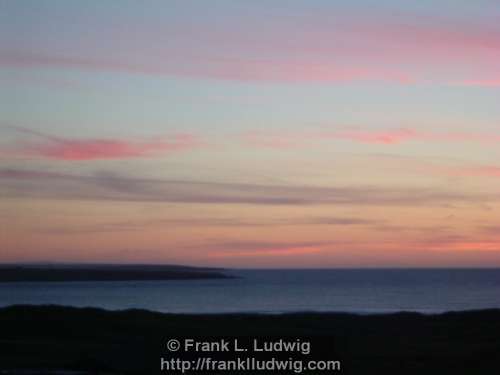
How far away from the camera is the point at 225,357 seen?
915 inches

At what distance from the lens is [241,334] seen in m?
35.6

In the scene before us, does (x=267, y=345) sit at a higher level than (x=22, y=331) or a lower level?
lower

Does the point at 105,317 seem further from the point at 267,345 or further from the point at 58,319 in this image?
the point at 267,345

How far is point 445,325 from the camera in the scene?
4009cm

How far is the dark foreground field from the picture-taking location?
26531 millimetres

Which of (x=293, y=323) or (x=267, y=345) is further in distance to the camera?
(x=293, y=323)

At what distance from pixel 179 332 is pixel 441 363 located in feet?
40.5

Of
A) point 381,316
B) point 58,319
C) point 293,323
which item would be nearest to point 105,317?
point 58,319

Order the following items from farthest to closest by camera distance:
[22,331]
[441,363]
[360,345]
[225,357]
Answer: [22,331]
[360,345]
[441,363]
[225,357]

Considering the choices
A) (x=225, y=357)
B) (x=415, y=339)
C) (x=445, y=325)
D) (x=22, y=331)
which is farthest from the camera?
(x=445, y=325)

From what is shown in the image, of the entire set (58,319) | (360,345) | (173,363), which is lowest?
(173,363)

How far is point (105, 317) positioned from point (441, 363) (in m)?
18.0

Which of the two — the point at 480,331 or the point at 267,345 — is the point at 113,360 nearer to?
the point at 267,345

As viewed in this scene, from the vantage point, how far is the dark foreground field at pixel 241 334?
26.5 m
